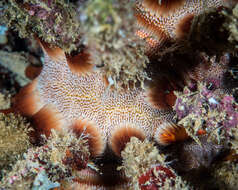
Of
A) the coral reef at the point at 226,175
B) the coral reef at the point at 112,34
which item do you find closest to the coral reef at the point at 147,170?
the coral reef at the point at 226,175

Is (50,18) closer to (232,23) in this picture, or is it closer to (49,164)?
(49,164)

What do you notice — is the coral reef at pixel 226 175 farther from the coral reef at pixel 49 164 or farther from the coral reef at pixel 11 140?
the coral reef at pixel 11 140

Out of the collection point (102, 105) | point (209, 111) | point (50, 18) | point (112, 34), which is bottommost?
point (209, 111)

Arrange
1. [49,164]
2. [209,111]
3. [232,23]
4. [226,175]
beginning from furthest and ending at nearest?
[226,175] < [49,164] < [209,111] < [232,23]

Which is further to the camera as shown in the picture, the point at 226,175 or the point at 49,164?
the point at 226,175

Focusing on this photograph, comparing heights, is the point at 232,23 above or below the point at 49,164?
above

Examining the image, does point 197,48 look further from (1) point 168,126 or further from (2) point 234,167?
(2) point 234,167

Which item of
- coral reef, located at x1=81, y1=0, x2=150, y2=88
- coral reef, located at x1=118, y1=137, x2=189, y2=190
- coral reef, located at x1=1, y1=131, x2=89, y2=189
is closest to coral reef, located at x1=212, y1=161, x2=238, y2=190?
coral reef, located at x1=118, y1=137, x2=189, y2=190

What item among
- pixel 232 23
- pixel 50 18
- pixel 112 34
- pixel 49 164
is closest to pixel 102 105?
pixel 49 164

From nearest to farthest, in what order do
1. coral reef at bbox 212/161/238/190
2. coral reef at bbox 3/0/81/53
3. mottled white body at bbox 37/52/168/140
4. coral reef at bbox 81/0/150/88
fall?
coral reef at bbox 81/0/150/88 < coral reef at bbox 3/0/81/53 < coral reef at bbox 212/161/238/190 < mottled white body at bbox 37/52/168/140

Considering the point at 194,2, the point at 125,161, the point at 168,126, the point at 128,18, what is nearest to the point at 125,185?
the point at 125,161

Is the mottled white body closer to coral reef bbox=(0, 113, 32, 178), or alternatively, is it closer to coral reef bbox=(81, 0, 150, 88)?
coral reef bbox=(0, 113, 32, 178)
